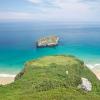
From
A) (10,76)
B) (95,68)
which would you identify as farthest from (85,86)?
(95,68)

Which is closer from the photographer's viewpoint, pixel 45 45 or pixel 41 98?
pixel 41 98

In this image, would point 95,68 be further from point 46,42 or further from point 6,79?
point 46,42

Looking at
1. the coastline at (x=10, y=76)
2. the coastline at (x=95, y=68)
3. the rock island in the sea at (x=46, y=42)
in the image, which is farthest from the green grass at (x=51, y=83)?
the rock island in the sea at (x=46, y=42)

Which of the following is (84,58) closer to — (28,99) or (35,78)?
(35,78)

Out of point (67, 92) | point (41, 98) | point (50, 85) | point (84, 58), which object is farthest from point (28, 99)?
point (84, 58)

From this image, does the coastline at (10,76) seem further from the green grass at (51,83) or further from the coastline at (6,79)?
the green grass at (51,83)

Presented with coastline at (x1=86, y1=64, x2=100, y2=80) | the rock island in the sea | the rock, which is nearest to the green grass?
the rock

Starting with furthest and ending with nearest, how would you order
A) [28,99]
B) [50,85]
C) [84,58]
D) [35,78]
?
[84,58] < [35,78] < [50,85] < [28,99]

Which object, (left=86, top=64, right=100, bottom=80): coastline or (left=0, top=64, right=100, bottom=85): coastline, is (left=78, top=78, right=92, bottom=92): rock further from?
(left=86, top=64, right=100, bottom=80): coastline
